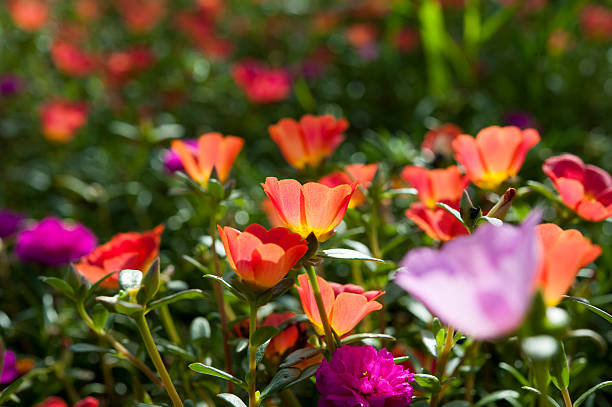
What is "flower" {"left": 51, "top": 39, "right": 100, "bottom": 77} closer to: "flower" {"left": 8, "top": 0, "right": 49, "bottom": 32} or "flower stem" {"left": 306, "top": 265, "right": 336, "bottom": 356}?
"flower" {"left": 8, "top": 0, "right": 49, "bottom": 32}

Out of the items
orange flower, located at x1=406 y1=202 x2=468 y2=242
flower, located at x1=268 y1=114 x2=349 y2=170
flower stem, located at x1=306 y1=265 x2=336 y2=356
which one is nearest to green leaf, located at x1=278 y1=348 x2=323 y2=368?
flower stem, located at x1=306 y1=265 x2=336 y2=356

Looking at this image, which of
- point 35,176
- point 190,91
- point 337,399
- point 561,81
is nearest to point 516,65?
point 561,81

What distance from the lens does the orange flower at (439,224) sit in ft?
2.39

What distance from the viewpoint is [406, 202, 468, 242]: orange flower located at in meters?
0.73

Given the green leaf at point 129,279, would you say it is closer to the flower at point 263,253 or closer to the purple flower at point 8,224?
the flower at point 263,253

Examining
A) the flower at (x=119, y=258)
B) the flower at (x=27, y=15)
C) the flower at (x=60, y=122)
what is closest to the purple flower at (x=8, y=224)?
the flower at (x=60, y=122)

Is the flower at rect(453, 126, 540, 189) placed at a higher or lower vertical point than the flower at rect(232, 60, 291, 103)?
higher

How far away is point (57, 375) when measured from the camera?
0.98m

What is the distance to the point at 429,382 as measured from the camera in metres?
0.66

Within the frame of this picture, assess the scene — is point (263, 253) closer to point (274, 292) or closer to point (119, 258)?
point (274, 292)

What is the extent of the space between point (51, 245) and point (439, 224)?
0.79 metres

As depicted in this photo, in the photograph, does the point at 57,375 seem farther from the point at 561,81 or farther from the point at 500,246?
the point at 561,81

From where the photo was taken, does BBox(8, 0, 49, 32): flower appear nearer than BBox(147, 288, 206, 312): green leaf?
No

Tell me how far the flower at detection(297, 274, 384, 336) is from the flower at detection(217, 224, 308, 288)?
85 millimetres
